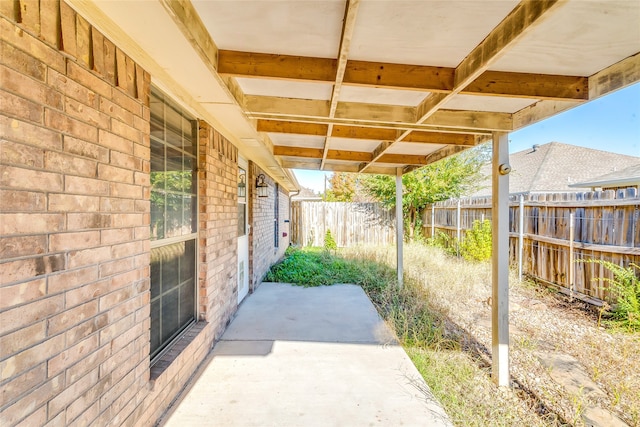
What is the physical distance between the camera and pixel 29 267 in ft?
3.53

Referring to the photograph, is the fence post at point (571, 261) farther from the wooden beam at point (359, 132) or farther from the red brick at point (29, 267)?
the red brick at point (29, 267)

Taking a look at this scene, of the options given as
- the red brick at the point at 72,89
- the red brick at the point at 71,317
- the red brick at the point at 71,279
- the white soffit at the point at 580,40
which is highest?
the white soffit at the point at 580,40

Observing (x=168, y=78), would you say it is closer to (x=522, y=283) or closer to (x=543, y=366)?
(x=543, y=366)

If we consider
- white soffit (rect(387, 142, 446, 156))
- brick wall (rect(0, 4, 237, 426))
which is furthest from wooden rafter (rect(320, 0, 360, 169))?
white soffit (rect(387, 142, 446, 156))

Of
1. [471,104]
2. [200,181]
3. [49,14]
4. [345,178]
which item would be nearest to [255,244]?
[200,181]

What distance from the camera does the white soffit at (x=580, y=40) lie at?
54.2 inches

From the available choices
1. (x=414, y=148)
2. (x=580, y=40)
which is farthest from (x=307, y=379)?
(x=414, y=148)

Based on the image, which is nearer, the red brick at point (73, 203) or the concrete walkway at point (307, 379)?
the red brick at point (73, 203)

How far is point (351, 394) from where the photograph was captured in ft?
7.94

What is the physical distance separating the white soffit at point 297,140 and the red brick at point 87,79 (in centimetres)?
254

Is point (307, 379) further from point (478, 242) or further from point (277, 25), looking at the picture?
point (478, 242)

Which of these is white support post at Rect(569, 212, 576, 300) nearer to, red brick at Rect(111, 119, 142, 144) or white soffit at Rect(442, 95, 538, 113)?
white soffit at Rect(442, 95, 538, 113)

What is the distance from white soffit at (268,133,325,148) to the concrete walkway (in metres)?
2.50

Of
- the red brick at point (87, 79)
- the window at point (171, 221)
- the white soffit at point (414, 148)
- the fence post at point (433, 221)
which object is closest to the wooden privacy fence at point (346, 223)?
the fence post at point (433, 221)
